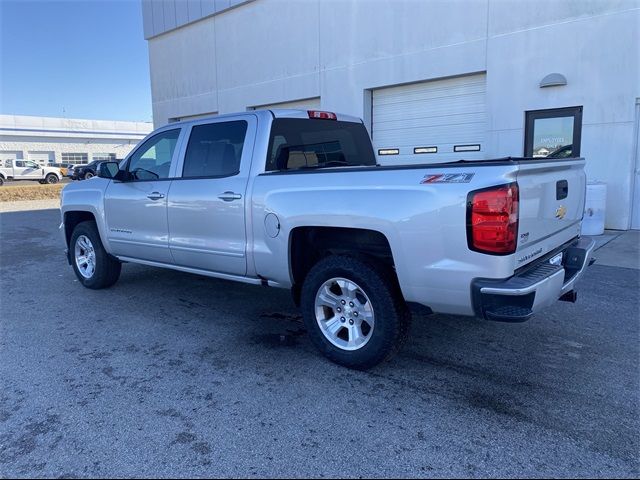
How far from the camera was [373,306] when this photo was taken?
3627 mm

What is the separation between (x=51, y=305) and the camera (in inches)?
225

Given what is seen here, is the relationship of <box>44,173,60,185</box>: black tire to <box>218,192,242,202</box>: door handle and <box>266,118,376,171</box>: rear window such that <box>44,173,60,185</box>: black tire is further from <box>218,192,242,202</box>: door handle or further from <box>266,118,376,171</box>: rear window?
<box>218,192,242,202</box>: door handle

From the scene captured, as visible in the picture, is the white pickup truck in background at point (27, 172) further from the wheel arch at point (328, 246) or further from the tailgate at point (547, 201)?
the tailgate at point (547, 201)

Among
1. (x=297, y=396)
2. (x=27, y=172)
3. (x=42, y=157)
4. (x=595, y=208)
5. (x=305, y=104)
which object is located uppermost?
(x=305, y=104)

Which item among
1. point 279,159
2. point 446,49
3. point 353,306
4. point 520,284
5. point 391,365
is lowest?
point 391,365

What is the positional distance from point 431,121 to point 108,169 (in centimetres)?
809

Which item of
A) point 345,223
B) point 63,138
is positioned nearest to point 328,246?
point 345,223

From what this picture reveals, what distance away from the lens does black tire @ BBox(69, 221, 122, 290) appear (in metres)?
6.12

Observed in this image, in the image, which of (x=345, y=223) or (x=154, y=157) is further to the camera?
(x=154, y=157)

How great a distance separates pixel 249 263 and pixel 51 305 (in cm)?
282

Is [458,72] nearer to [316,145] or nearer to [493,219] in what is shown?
[316,145]

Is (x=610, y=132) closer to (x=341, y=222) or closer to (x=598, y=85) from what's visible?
(x=598, y=85)

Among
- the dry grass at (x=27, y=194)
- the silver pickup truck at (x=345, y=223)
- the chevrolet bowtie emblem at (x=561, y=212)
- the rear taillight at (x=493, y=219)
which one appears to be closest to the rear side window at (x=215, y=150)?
the silver pickup truck at (x=345, y=223)

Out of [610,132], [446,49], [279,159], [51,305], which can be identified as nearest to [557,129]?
[610,132]
